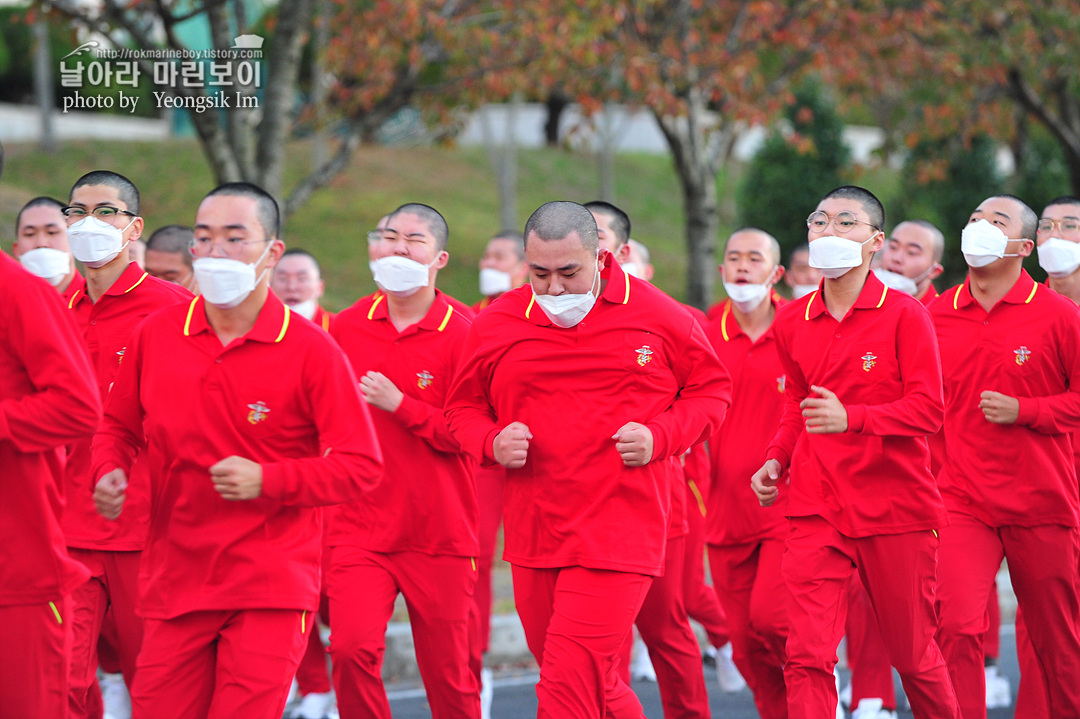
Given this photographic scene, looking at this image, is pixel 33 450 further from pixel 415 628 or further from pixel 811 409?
pixel 811 409

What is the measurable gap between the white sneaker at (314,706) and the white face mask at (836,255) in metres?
3.67

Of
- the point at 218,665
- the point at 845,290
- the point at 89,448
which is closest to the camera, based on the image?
the point at 218,665

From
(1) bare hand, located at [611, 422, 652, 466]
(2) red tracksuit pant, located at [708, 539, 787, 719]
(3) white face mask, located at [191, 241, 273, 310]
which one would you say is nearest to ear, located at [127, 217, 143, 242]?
(3) white face mask, located at [191, 241, 273, 310]

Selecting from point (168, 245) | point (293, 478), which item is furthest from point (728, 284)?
point (293, 478)

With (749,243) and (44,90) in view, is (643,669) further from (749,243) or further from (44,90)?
(44,90)

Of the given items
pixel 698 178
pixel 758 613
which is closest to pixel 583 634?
pixel 758 613

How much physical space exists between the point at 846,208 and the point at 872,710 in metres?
2.88

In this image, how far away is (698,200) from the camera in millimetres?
14469

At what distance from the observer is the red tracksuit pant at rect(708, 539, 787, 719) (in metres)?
6.48

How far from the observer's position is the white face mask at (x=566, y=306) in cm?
520

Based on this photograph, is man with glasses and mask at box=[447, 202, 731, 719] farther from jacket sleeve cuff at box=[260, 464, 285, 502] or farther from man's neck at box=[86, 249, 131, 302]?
man's neck at box=[86, 249, 131, 302]

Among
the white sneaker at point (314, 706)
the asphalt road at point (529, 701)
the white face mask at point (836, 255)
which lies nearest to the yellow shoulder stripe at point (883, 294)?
the white face mask at point (836, 255)

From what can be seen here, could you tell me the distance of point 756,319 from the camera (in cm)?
744

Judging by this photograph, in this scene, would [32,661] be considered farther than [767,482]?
No
